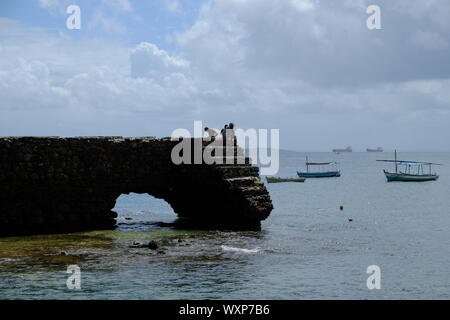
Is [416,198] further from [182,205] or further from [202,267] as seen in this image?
[202,267]

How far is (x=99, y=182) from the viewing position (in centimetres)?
3681

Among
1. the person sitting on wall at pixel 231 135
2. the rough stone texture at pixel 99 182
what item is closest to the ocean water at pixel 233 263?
the rough stone texture at pixel 99 182

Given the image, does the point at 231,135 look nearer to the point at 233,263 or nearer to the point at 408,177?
the point at 233,263

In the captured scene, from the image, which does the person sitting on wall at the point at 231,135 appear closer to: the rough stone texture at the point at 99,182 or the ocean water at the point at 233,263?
the rough stone texture at the point at 99,182

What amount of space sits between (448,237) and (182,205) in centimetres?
1696

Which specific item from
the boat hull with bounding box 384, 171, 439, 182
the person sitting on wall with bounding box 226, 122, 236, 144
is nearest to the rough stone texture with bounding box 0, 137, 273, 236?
the person sitting on wall with bounding box 226, 122, 236, 144

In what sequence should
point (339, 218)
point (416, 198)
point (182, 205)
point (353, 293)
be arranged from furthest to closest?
point (416, 198) → point (339, 218) → point (182, 205) → point (353, 293)

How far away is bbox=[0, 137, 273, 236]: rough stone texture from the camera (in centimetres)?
3431

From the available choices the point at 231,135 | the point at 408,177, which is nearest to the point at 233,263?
the point at 231,135

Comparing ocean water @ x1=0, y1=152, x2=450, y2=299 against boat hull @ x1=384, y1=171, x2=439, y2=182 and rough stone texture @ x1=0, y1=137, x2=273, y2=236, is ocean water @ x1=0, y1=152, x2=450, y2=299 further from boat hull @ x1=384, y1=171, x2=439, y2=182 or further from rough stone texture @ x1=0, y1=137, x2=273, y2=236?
boat hull @ x1=384, y1=171, x2=439, y2=182

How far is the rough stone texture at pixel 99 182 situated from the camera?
34312mm

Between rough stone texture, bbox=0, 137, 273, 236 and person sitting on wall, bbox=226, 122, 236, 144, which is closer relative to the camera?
rough stone texture, bbox=0, 137, 273, 236
